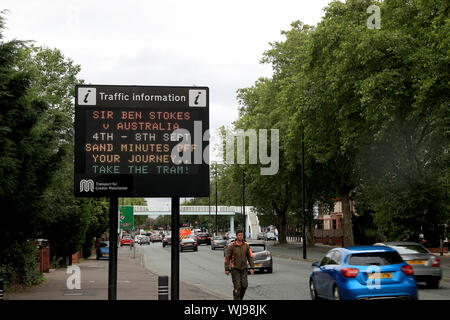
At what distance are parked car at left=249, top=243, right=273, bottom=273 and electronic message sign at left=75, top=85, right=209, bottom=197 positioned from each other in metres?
15.6

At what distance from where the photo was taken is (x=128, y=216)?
5100 cm

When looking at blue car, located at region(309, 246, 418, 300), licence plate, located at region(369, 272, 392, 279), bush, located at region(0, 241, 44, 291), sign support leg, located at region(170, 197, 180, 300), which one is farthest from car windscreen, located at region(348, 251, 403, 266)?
bush, located at region(0, 241, 44, 291)

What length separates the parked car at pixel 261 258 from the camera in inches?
1134

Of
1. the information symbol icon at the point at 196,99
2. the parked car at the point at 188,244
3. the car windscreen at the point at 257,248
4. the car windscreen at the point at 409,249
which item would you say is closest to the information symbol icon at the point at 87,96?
the information symbol icon at the point at 196,99

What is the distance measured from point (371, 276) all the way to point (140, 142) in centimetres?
608

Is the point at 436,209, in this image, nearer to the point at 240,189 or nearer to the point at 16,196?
the point at 16,196

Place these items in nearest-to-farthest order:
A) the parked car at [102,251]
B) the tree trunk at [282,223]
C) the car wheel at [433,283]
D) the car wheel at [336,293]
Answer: the car wheel at [336,293], the car wheel at [433,283], the parked car at [102,251], the tree trunk at [282,223]

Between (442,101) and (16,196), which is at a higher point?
(442,101)

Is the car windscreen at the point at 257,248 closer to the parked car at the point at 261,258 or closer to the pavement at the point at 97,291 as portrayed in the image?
the parked car at the point at 261,258

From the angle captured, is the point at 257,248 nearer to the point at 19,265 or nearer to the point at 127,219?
the point at 19,265

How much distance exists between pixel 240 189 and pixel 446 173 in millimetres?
49127

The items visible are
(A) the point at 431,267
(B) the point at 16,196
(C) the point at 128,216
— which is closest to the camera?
(B) the point at 16,196

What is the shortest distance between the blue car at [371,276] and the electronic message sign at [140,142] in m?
3.79

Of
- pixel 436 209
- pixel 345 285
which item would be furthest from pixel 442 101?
pixel 345 285
